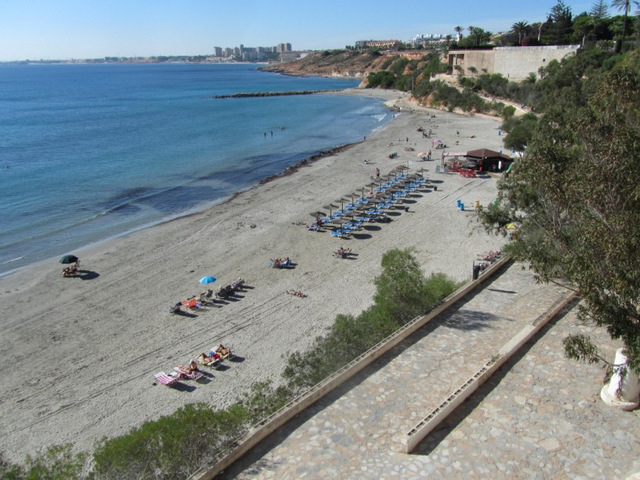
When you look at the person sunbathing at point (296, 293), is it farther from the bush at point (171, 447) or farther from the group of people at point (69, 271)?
the bush at point (171, 447)

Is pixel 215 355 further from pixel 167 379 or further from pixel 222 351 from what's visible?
pixel 167 379

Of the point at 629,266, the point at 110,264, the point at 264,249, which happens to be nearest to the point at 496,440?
the point at 629,266

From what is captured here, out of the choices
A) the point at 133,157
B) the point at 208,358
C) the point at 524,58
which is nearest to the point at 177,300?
the point at 208,358

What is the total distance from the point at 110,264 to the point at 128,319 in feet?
18.9

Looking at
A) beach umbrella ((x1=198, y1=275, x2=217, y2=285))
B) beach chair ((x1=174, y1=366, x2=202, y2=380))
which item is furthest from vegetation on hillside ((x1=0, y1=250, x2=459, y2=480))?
beach umbrella ((x1=198, y1=275, x2=217, y2=285))

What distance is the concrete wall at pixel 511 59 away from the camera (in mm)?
55338

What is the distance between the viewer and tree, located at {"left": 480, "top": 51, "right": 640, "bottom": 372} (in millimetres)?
6461

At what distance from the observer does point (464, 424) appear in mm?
8227

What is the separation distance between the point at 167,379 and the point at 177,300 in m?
4.98

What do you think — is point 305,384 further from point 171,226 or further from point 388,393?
point 171,226

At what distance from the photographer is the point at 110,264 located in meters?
21.6

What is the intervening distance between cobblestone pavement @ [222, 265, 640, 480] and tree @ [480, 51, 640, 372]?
4.71 feet

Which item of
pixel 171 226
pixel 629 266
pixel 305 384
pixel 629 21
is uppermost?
pixel 629 21

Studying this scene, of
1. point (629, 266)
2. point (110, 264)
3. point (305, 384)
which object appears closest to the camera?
point (629, 266)
